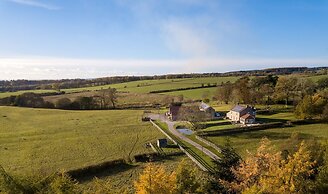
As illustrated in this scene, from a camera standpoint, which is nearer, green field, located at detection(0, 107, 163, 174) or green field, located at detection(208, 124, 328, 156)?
green field, located at detection(0, 107, 163, 174)

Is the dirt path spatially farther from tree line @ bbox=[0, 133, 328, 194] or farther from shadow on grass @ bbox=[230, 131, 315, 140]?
tree line @ bbox=[0, 133, 328, 194]

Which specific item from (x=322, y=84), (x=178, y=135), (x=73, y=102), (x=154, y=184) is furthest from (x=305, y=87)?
(x=154, y=184)

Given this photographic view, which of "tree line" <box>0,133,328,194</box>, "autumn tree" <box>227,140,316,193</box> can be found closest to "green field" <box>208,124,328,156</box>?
"tree line" <box>0,133,328,194</box>

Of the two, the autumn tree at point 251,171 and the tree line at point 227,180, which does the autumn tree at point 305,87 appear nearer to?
the tree line at point 227,180

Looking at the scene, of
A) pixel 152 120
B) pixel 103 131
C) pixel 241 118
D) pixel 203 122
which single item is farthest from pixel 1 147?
pixel 241 118

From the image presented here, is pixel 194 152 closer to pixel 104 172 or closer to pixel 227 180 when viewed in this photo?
pixel 104 172

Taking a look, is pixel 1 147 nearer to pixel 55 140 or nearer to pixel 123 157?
pixel 55 140
